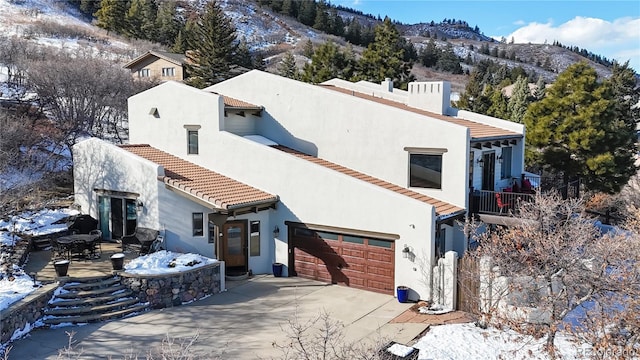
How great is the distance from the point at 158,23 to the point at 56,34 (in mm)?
13004

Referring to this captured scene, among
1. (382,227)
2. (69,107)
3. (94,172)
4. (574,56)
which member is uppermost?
(574,56)

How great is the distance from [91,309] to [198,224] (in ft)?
16.7

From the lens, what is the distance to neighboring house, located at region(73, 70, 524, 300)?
17438mm

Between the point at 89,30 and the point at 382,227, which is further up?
the point at 89,30

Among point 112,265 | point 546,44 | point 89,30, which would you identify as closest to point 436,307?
point 112,265

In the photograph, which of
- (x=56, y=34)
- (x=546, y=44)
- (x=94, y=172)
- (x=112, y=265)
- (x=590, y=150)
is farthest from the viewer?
(x=546, y=44)

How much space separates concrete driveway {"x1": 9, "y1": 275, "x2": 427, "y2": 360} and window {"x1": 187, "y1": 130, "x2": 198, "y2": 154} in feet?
21.4

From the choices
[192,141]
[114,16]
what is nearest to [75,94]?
[192,141]

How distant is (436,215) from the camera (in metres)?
16.7

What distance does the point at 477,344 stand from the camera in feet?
42.4

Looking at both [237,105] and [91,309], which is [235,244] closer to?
[91,309]

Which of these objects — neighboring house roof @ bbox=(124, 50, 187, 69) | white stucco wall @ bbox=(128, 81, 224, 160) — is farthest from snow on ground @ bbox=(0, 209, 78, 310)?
neighboring house roof @ bbox=(124, 50, 187, 69)

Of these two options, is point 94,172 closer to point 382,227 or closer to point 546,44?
point 382,227

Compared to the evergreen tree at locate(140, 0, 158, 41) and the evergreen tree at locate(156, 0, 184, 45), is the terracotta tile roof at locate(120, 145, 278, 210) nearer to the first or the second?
the evergreen tree at locate(156, 0, 184, 45)
